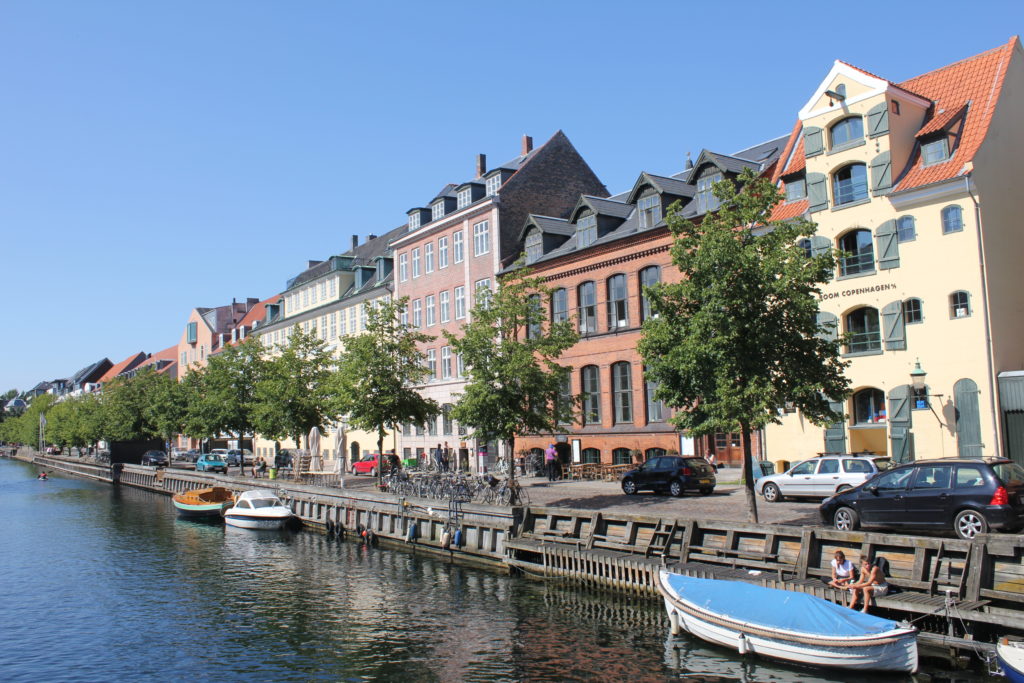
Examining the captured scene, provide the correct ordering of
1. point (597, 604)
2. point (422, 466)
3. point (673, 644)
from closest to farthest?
point (673, 644), point (597, 604), point (422, 466)

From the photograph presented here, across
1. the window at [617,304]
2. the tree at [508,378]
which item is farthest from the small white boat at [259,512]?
the window at [617,304]

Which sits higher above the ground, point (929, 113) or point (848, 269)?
point (929, 113)

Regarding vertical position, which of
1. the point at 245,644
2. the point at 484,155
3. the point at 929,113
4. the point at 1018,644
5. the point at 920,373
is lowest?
the point at 245,644

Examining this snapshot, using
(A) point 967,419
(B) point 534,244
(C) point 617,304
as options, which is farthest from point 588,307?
(A) point 967,419

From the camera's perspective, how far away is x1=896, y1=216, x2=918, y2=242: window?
1185 inches

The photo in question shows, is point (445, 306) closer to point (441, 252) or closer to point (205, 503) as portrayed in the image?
point (441, 252)

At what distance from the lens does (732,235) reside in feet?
72.0

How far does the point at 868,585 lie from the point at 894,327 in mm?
16926

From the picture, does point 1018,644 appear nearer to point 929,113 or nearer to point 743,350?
point 743,350

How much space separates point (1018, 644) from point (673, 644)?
6.50 metres

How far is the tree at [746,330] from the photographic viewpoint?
21062mm

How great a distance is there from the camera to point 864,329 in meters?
31.7

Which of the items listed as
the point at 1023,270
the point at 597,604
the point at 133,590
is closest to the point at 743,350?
the point at 597,604

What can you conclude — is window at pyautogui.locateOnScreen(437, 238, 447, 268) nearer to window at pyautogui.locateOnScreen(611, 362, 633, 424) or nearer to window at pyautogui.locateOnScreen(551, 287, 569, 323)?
window at pyautogui.locateOnScreen(551, 287, 569, 323)
